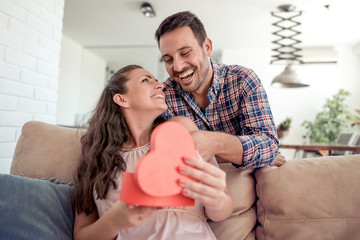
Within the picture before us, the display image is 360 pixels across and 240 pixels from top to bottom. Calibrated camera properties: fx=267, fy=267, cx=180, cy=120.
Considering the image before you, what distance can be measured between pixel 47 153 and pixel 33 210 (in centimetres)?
45

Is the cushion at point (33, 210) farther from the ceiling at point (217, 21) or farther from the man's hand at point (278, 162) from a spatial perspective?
the ceiling at point (217, 21)

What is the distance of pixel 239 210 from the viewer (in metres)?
1.26

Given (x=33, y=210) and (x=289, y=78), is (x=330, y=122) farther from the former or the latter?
(x=33, y=210)

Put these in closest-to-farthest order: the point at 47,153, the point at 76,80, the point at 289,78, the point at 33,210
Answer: the point at 33,210 → the point at 47,153 → the point at 289,78 → the point at 76,80

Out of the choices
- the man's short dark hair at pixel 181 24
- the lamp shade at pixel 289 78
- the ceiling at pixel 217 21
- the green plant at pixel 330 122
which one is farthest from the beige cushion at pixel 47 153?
the green plant at pixel 330 122

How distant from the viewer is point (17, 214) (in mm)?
1011

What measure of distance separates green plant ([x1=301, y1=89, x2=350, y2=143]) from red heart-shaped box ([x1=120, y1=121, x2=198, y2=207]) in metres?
6.00

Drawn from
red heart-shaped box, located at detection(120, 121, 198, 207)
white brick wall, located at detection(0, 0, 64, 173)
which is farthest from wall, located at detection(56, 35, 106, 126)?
red heart-shaped box, located at detection(120, 121, 198, 207)

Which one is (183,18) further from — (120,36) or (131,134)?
(120,36)

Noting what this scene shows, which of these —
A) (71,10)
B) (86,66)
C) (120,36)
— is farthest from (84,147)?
(86,66)

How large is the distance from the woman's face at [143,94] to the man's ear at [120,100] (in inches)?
0.6

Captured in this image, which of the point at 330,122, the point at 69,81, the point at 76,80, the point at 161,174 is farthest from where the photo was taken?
the point at 76,80

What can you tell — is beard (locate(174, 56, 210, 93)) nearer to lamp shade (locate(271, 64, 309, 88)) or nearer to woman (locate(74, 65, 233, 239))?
woman (locate(74, 65, 233, 239))

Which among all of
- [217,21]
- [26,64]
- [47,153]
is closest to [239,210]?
[47,153]
